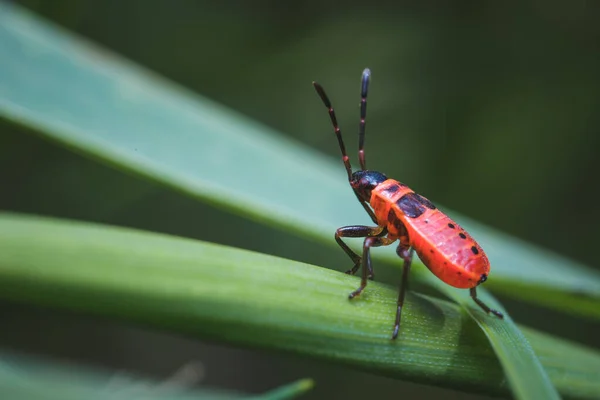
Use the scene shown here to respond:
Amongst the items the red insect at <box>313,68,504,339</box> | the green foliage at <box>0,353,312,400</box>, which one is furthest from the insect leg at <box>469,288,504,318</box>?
the green foliage at <box>0,353,312,400</box>

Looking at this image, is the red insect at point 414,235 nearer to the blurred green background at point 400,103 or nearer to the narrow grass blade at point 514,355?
the narrow grass blade at point 514,355

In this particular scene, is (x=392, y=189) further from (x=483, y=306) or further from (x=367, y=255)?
(x=483, y=306)

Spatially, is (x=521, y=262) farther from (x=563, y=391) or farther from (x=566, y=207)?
(x=566, y=207)

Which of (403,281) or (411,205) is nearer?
(403,281)

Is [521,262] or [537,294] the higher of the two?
[521,262]

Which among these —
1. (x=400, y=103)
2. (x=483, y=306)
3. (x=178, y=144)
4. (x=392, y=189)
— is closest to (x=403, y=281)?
(x=483, y=306)

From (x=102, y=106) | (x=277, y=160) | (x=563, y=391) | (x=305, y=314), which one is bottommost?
(x=563, y=391)

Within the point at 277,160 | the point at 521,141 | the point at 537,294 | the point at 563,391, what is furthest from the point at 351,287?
the point at 521,141

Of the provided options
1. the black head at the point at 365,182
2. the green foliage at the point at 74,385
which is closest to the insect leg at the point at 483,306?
the black head at the point at 365,182
